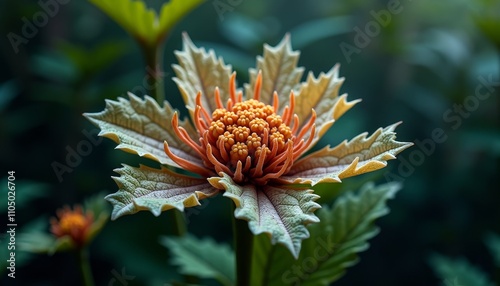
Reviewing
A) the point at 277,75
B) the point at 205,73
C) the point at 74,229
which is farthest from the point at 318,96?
the point at 74,229

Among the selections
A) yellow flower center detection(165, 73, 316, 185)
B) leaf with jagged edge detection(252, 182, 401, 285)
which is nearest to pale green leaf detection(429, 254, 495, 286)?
leaf with jagged edge detection(252, 182, 401, 285)

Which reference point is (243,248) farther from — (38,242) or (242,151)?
(38,242)

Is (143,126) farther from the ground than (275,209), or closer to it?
farther from the ground

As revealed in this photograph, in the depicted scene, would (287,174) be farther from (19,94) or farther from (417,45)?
(19,94)

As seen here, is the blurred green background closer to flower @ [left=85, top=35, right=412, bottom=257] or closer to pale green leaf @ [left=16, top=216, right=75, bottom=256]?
pale green leaf @ [left=16, top=216, right=75, bottom=256]

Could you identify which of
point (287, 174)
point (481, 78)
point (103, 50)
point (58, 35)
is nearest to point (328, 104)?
point (287, 174)

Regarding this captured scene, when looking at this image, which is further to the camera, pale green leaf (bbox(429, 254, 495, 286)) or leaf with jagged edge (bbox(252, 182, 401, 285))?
pale green leaf (bbox(429, 254, 495, 286))
